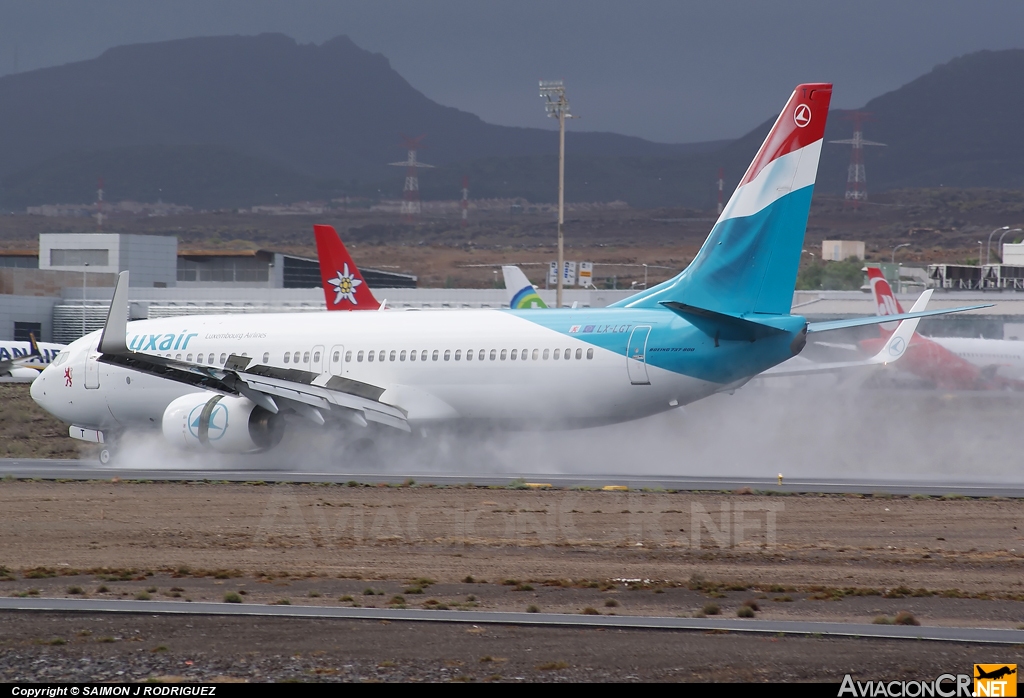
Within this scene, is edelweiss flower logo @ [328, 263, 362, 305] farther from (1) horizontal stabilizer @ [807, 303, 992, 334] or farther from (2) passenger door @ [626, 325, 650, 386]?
(1) horizontal stabilizer @ [807, 303, 992, 334]

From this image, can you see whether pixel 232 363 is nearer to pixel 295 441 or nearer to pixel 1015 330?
pixel 295 441

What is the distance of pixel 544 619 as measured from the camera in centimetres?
1082

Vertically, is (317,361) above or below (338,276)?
Result: below

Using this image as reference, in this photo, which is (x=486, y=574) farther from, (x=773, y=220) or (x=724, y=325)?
(x=773, y=220)

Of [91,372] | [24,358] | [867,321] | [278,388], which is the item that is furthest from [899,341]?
[24,358]

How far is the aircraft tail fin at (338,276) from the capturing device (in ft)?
127

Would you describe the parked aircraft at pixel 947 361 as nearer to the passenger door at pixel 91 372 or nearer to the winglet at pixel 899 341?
the winglet at pixel 899 341

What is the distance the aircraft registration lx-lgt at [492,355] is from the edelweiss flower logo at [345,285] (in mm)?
9476

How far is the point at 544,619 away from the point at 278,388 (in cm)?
1577

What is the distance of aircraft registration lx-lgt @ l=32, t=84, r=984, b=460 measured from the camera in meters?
23.5

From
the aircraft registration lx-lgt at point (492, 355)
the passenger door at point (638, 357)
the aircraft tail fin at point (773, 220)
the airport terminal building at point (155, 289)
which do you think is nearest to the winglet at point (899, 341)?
the aircraft registration lx-lgt at point (492, 355)

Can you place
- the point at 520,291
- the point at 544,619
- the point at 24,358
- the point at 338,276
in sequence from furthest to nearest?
1. the point at 24,358
2. the point at 520,291
3. the point at 338,276
4. the point at 544,619

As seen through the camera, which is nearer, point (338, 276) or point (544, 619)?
point (544, 619)

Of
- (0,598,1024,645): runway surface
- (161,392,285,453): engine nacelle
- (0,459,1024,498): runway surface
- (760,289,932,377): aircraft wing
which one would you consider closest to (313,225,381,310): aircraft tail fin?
(161,392,285,453): engine nacelle
